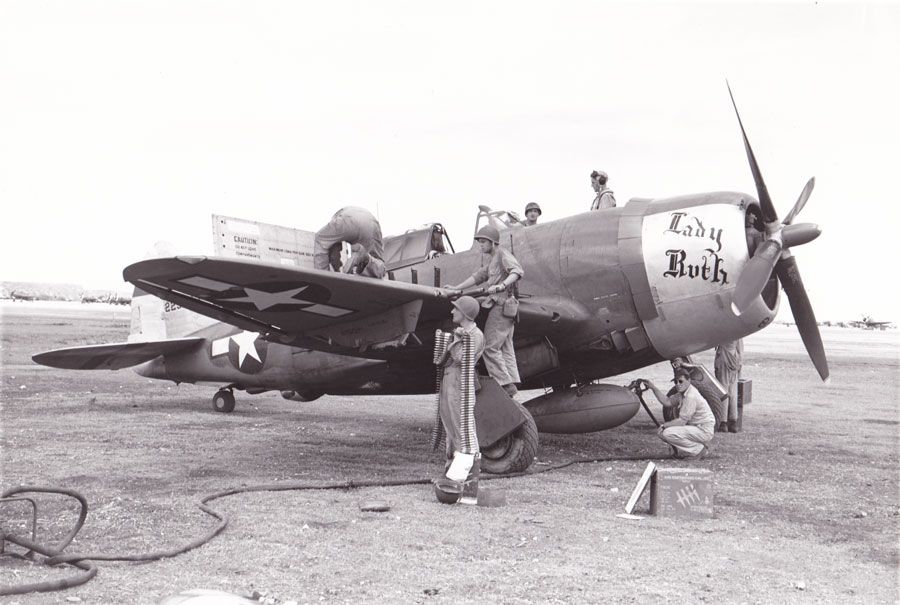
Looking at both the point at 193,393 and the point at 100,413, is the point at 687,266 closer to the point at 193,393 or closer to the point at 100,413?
the point at 100,413

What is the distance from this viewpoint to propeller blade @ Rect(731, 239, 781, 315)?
6875mm

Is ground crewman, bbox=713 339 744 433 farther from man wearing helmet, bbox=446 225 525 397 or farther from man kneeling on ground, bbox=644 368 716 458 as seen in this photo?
man wearing helmet, bbox=446 225 525 397

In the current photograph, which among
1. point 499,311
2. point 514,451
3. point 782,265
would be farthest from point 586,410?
point 782,265

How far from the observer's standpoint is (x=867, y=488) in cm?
655

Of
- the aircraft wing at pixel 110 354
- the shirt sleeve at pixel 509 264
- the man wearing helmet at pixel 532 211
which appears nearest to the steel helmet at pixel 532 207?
the man wearing helmet at pixel 532 211

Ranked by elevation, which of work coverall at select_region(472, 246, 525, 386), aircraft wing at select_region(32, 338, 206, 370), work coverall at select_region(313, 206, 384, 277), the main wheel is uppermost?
work coverall at select_region(313, 206, 384, 277)

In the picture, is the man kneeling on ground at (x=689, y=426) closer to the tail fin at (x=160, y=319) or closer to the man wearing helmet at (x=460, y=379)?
the man wearing helmet at (x=460, y=379)

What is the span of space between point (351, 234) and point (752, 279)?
3545 millimetres

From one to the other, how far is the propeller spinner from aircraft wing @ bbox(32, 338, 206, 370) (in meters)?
7.16

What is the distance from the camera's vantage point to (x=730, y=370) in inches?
407

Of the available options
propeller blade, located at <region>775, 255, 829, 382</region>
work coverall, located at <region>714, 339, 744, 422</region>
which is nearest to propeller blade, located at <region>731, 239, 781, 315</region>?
propeller blade, located at <region>775, 255, 829, 382</region>

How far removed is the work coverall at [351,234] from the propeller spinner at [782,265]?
323 centimetres

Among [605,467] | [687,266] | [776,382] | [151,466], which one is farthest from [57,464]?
[776,382]

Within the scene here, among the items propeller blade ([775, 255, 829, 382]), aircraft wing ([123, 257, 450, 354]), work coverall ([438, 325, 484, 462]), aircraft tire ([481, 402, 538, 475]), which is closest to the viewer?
aircraft wing ([123, 257, 450, 354])
